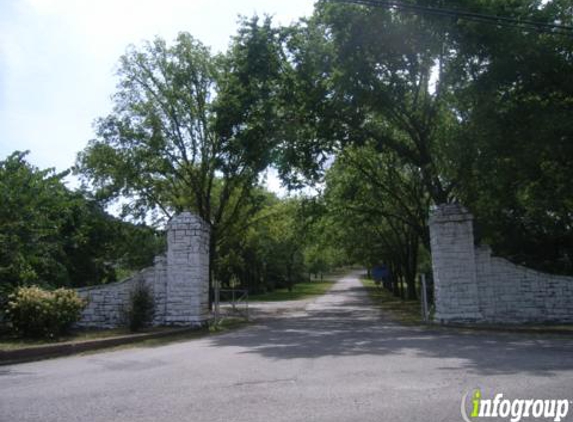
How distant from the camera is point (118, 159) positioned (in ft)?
78.2

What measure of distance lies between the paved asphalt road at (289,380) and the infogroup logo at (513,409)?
0.15 meters

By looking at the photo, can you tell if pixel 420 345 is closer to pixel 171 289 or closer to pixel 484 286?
pixel 484 286

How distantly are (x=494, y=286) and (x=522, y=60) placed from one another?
6.50 metres

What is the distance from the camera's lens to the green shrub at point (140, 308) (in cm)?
1418

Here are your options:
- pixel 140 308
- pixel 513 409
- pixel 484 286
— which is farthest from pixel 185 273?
pixel 513 409

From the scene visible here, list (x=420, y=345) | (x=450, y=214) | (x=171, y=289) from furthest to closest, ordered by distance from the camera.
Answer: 1. (x=450, y=214)
2. (x=171, y=289)
3. (x=420, y=345)

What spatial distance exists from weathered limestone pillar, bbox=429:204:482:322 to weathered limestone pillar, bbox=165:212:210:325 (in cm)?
714

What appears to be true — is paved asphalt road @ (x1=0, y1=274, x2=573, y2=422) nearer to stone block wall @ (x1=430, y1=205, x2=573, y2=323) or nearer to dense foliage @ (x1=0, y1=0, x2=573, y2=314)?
stone block wall @ (x1=430, y1=205, x2=573, y2=323)

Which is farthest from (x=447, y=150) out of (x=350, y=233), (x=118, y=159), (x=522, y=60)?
(x=350, y=233)

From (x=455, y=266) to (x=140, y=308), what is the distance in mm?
9144

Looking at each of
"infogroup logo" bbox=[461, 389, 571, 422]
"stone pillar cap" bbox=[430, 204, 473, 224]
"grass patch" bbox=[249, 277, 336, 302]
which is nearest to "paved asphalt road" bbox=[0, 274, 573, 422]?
"infogroup logo" bbox=[461, 389, 571, 422]

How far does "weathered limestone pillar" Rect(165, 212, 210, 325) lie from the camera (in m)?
15.3

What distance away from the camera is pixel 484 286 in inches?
599

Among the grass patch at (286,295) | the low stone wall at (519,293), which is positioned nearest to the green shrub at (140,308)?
the low stone wall at (519,293)
